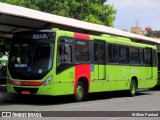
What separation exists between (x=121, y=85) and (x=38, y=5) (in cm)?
2640

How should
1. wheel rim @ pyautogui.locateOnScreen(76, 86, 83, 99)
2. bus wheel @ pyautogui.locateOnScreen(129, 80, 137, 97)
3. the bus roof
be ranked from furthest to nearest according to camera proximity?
bus wheel @ pyautogui.locateOnScreen(129, 80, 137, 97)
wheel rim @ pyautogui.locateOnScreen(76, 86, 83, 99)
the bus roof

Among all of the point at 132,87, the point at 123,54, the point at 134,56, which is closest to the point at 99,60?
the point at 123,54

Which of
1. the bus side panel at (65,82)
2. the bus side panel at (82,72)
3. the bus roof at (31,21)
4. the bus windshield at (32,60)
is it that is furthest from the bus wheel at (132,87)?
the bus windshield at (32,60)

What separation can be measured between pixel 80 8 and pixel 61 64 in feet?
99.9

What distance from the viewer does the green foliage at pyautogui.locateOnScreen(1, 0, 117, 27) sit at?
1732 inches

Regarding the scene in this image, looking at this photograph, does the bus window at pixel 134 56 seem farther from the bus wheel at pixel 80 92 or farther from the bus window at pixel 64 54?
the bus window at pixel 64 54

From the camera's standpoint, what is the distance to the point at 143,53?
77.3ft

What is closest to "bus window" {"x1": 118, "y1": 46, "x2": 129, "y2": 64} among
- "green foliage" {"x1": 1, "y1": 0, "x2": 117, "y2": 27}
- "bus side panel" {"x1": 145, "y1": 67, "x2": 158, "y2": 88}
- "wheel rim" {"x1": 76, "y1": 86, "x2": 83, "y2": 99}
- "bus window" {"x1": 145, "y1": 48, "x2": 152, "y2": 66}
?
"bus window" {"x1": 145, "y1": 48, "x2": 152, "y2": 66}

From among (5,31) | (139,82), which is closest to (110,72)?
(139,82)

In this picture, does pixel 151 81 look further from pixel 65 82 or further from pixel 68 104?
pixel 65 82

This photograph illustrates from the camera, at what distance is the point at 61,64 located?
1589 cm

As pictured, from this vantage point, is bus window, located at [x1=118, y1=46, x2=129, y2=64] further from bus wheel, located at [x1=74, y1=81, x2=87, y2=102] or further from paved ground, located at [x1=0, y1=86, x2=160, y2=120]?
bus wheel, located at [x1=74, y1=81, x2=87, y2=102]

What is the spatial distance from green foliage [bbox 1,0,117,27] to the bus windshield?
1068 inches

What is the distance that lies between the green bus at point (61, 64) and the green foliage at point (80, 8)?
24.5 m
